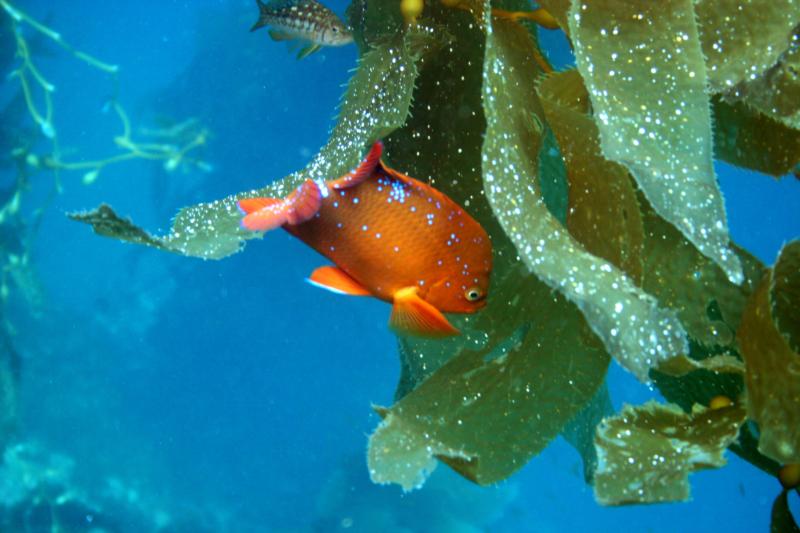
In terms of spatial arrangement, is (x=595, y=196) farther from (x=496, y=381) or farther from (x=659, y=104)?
(x=496, y=381)

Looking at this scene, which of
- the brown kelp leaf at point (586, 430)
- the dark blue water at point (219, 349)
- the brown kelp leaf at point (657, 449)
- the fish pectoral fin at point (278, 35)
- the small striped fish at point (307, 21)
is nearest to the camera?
the brown kelp leaf at point (657, 449)

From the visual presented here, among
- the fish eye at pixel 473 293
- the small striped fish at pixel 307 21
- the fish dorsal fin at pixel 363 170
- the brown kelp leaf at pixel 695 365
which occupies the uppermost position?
the fish dorsal fin at pixel 363 170

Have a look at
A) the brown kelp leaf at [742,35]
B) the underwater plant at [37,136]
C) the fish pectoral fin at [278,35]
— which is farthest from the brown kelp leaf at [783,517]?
the underwater plant at [37,136]

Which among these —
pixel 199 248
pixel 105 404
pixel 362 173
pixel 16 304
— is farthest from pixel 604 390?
pixel 16 304

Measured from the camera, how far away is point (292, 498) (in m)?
5.50

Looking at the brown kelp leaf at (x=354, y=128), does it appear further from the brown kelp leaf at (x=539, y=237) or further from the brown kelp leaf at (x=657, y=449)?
the brown kelp leaf at (x=657, y=449)

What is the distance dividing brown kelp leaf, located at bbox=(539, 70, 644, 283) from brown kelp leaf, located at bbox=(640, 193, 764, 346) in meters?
0.15

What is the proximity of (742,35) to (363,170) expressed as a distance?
0.63 meters

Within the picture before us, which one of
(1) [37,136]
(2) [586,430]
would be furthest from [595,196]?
(1) [37,136]

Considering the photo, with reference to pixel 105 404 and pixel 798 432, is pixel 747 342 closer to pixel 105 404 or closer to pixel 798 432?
pixel 798 432

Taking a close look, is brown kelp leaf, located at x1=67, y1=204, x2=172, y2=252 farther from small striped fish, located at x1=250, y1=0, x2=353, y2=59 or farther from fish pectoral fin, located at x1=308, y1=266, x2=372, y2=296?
small striped fish, located at x1=250, y1=0, x2=353, y2=59

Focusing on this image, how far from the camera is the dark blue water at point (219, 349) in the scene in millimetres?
5008

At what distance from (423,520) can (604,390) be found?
410cm

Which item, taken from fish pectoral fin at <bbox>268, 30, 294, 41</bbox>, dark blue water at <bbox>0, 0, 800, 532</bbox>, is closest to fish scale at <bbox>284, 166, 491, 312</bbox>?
fish pectoral fin at <bbox>268, 30, 294, 41</bbox>
